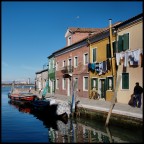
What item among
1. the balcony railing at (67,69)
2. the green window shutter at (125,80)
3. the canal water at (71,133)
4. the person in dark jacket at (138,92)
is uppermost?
the balcony railing at (67,69)

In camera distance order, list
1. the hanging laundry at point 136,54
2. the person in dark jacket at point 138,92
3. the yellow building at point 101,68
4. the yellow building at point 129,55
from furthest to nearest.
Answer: the yellow building at point 101,68
the yellow building at point 129,55
the hanging laundry at point 136,54
the person in dark jacket at point 138,92

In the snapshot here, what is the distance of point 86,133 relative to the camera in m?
14.1

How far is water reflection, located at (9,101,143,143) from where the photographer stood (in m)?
12.5

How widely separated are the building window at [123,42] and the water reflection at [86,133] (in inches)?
237

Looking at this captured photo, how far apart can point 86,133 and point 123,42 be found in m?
8.51

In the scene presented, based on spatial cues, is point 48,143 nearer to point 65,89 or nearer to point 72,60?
point 72,60

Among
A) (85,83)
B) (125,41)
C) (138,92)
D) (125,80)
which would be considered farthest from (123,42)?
(85,83)

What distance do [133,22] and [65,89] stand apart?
16.5 meters

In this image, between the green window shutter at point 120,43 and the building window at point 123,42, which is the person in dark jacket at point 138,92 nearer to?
the building window at point 123,42

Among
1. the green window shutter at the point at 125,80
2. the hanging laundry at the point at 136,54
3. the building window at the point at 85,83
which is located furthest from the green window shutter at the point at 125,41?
the building window at the point at 85,83

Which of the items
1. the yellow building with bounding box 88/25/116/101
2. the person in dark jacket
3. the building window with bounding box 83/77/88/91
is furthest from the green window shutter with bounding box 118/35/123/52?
the building window with bounding box 83/77/88/91

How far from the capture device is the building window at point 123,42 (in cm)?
1973

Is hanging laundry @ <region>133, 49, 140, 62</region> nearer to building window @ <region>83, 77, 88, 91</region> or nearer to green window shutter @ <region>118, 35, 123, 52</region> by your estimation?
green window shutter @ <region>118, 35, 123, 52</region>

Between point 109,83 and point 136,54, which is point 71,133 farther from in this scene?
point 109,83
